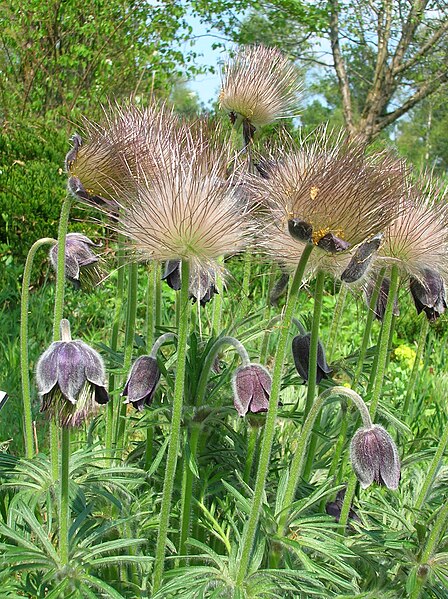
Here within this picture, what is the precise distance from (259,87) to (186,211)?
0.97 m

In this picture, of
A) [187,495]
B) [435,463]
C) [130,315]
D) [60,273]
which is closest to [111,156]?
[60,273]

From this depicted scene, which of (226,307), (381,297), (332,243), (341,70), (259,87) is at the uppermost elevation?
(341,70)

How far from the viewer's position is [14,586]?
5.55ft

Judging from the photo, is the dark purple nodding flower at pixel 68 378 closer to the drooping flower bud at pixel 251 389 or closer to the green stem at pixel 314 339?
the drooping flower bud at pixel 251 389

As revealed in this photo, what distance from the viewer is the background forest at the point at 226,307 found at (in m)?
1.72

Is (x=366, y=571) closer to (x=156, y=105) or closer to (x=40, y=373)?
(x=40, y=373)

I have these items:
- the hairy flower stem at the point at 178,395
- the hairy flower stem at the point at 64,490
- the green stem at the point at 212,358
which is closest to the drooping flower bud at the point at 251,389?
the green stem at the point at 212,358

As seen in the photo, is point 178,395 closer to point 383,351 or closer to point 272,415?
point 272,415

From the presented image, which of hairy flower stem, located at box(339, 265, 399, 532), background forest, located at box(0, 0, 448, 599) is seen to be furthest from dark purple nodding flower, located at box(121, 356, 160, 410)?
hairy flower stem, located at box(339, 265, 399, 532)

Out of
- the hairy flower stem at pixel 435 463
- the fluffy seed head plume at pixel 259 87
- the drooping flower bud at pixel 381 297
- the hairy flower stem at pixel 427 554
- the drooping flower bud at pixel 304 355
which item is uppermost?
the fluffy seed head plume at pixel 259 87

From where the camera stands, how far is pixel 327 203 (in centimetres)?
138

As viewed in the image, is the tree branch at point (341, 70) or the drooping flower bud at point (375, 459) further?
the tree branch at point (341, 70)

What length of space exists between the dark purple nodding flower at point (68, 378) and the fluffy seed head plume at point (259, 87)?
1082 millimetres

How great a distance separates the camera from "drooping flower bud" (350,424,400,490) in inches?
61.6
